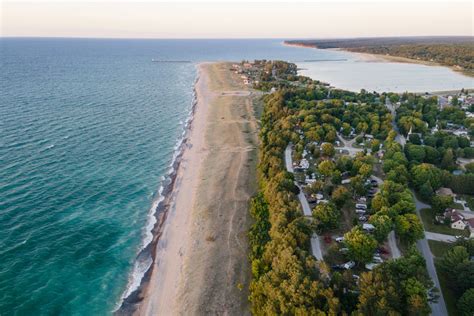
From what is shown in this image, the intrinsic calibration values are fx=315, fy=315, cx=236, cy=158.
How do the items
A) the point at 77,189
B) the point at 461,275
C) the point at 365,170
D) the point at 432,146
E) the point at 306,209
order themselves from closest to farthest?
the point at 461,275 → the point at 306,209 → the point at 77,189 → the point at 365,170 → the point at 432,146

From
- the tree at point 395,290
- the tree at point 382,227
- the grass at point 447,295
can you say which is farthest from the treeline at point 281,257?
the grass at point 447,295

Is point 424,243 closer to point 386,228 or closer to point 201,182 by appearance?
point 386,228

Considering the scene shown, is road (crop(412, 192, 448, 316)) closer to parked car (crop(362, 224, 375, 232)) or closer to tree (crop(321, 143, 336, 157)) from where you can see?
parked car (crop(362, 224, 375, 232))

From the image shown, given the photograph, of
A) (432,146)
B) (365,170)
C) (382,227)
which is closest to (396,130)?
(432,146)

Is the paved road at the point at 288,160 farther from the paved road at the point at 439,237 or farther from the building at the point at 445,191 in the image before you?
the building at the point at 445,191

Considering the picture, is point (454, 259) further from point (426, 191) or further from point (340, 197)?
point (426, 191)

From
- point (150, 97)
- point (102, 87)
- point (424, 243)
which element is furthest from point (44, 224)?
point (102, 87)
